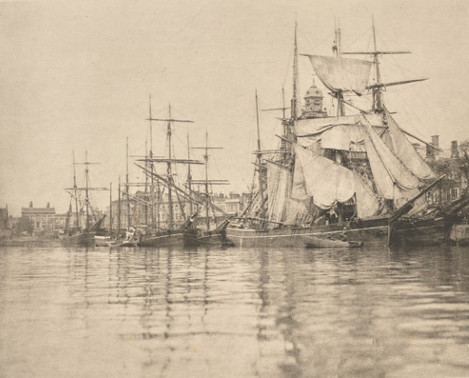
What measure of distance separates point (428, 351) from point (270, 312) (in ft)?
12.6

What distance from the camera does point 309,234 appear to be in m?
48.5

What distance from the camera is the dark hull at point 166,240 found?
188 feet

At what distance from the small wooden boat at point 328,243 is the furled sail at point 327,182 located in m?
3.26

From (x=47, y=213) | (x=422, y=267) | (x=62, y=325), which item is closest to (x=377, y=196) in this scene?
(x=422, y=267)

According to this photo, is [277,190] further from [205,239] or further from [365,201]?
[365,201]

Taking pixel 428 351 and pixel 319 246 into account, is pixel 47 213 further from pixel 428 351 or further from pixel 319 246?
pixel 428 351

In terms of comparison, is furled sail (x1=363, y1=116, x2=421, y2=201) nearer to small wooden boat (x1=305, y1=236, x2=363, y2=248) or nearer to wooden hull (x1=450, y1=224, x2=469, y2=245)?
wooden hull (x1=450, y1=224, x2=469, y2=245)

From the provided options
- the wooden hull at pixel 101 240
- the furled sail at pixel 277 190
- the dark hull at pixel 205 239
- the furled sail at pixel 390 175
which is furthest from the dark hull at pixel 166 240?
the furled sail at pixel 390 175

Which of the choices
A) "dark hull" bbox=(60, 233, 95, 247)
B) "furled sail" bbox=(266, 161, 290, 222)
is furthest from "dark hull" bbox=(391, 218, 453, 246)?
"dark hull" bbox=(60, 233, 95, 247)

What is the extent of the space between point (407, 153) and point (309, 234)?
8.84 metres

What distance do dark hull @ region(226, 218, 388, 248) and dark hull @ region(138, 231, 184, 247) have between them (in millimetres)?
4419

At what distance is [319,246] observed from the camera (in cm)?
4569

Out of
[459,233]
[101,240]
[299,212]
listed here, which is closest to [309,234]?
[299,212]

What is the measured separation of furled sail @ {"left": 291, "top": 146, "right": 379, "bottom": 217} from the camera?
47.9 meters
